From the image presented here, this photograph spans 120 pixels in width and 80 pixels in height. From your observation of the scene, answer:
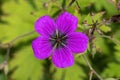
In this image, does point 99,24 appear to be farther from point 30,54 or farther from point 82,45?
point 30,54

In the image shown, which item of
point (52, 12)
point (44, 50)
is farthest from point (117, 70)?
point (44, 50)

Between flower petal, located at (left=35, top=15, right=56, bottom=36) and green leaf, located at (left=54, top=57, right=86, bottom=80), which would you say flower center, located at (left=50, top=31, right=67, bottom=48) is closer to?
flower petal, located at (left=35, top=15, right=56, bottom=36)

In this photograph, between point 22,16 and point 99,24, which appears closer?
point 99,24

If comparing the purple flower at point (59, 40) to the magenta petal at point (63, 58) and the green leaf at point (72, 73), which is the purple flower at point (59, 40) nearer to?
the magenta petal at point (63, 58)

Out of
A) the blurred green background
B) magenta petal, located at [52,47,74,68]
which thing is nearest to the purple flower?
magenta petal, located at [52,47,74,68]

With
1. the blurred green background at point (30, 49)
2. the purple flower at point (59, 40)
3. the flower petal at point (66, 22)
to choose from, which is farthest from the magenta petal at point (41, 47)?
the blurred green background at point (30, 49)

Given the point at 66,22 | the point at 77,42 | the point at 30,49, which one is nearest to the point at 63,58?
the point at 77,42

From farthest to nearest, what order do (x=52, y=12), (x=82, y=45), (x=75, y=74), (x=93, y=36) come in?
(x=75, y=74), (x=52, y=12), (x=93, y=36), (x=82, y=45)

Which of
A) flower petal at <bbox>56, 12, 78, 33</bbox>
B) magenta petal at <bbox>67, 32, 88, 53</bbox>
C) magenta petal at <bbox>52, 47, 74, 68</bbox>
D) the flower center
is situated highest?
flower petal at <bbox>56, 12, 78, 33</bbox>

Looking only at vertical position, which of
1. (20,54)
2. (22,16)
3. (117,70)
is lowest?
(117,70)
